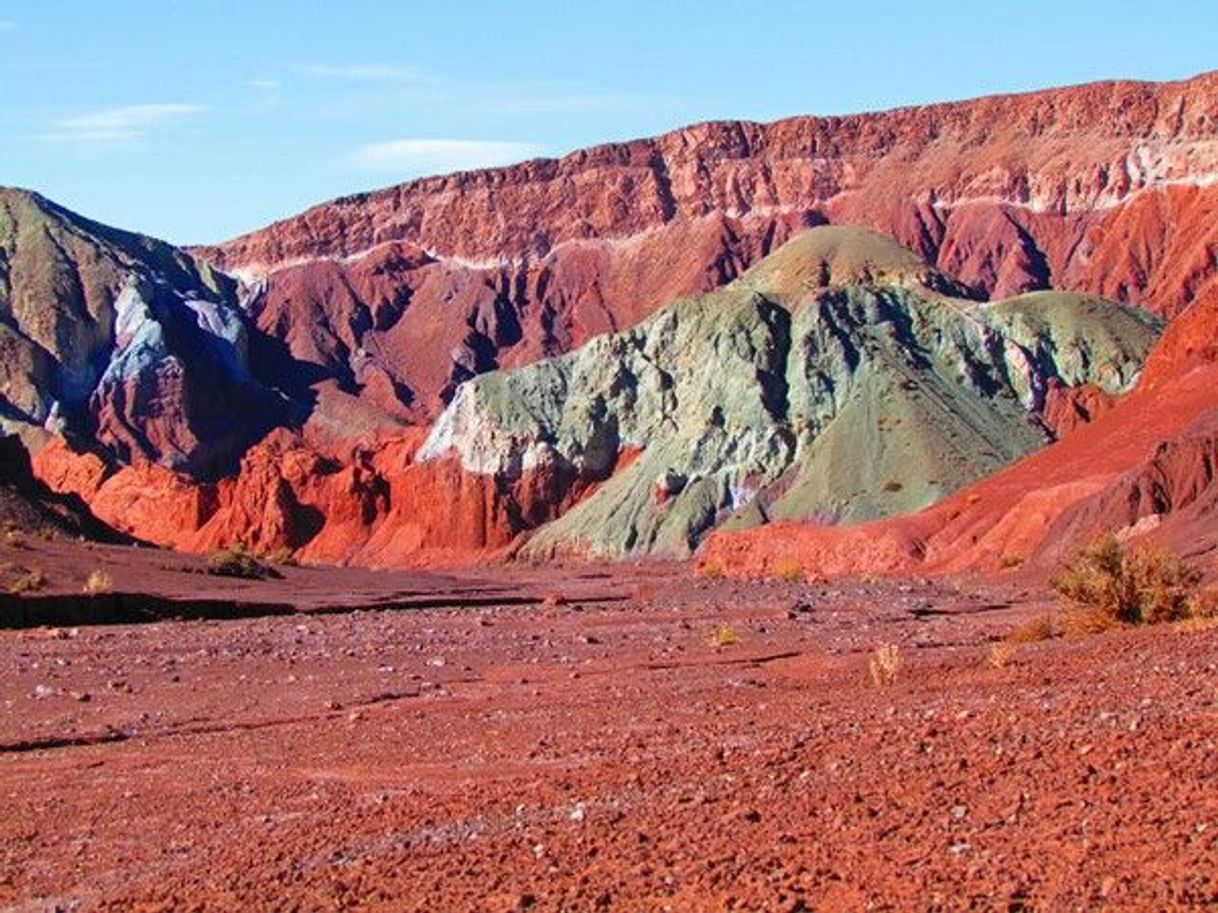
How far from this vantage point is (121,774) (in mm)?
17922

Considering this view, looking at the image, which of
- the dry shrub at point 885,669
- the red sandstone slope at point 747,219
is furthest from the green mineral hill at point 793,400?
the dry shrub at point 885,669

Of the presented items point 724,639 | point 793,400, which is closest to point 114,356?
point 793,400

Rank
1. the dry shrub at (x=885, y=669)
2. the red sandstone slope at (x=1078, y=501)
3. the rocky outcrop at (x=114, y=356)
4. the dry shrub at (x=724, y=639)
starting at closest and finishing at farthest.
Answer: the dry shrub at (x=885, y=669) → the dry shrub at (x=724, y=639) → the red sandstone slope at (x=1078, y=501) → the rocky outcrop at (x=114, y=356)

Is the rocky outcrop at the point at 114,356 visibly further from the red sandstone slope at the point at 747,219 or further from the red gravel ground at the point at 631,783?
the red gravel ground at the point at 631,783

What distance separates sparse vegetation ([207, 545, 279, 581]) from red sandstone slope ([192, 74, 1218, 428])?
102 m

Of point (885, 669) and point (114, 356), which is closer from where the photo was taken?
point (885, 669)

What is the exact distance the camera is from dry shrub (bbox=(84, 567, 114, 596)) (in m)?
51.3

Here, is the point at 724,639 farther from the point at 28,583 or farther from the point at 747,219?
the point at 747,219

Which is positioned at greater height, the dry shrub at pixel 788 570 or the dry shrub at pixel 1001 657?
the dry shrub at pixel 1001 657

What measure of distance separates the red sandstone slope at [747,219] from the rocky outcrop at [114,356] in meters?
13.4

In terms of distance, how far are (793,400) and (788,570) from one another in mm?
43061

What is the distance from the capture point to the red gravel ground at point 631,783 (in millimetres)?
9648

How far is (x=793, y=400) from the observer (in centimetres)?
11144

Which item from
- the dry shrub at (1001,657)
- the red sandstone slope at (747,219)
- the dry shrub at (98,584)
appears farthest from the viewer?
the red sandstone slope at (747,219)
